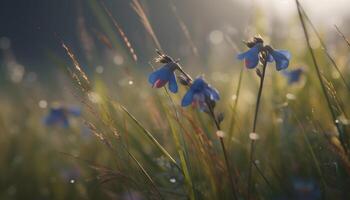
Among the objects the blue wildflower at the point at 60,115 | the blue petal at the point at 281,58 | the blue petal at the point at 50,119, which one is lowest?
the blue petal at the point at 281,58

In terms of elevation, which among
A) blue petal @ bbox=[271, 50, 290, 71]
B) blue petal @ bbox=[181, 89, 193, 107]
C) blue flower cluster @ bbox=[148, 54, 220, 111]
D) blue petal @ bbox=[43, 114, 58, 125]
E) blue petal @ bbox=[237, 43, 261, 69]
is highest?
blue petal @ bbox=[43, 114, 58, 125]

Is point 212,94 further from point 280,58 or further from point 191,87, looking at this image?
point 280,58

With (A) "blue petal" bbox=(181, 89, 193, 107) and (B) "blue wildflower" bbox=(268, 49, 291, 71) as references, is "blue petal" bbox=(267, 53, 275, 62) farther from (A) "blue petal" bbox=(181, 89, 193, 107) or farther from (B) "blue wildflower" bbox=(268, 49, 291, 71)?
(A) "blue petal" bbox=(181, 89, 193, 107)

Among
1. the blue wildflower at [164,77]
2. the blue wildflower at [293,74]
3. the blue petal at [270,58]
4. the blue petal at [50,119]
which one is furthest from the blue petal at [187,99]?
the blue petal at [50,119]

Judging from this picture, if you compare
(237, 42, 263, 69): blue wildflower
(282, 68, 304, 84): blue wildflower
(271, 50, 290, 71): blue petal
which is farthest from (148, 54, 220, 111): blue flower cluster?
(282, 68, 304, 84): blue wildflower

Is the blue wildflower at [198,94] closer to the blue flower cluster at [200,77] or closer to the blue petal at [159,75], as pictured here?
the blue flower cluster at [200,77]

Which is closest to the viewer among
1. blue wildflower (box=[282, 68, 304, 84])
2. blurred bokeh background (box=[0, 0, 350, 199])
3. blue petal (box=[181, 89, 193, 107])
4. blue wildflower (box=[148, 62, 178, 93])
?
blue petal (box=[181, 89, 193, 107])

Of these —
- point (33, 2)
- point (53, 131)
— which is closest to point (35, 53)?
point (33, 2)
